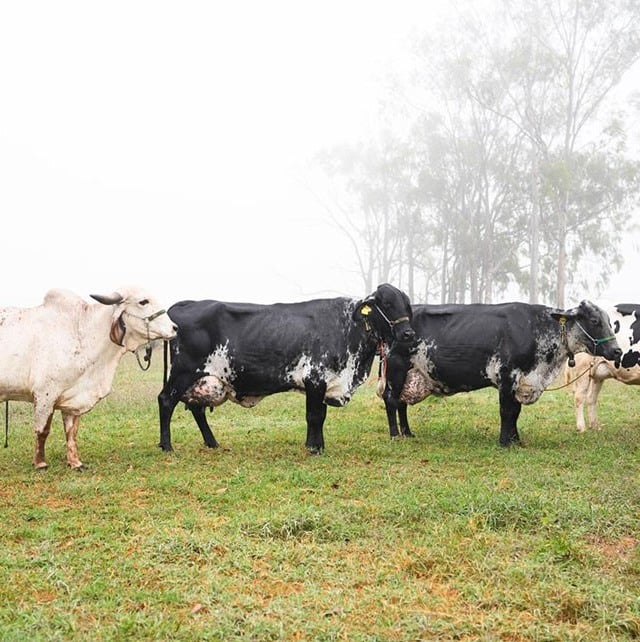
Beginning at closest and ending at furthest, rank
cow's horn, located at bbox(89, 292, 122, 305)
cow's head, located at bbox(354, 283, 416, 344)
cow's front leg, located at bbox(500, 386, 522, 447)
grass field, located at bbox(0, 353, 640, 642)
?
grass field, located at bbox(0, 353, 640, 642), cow's horn, located at bbox(89, 292, 122, 305), cow's head, located at bbox(354, 283, 416, 344), cow's front leg, located at bbox(500, 386, 522, 447)

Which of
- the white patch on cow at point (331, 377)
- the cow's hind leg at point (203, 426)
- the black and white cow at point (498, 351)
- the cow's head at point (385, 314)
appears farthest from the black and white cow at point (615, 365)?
the cow's hind leg at point (203, 426)

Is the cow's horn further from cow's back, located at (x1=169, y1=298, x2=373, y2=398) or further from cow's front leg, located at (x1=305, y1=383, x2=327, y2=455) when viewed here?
cow's front leg, located at (x1=305, y1=383, x2=327, y2=455)

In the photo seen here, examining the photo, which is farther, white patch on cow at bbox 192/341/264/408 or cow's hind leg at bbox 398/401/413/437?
cow's hind leg at bbox 398/401/413/437

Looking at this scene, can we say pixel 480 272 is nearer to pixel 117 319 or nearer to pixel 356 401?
pixel 356 401

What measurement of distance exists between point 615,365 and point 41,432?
6.94 metres

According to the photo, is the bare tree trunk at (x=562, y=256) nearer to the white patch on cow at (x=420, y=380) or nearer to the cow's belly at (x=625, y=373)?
the cow's belly at (x=625, y=373)

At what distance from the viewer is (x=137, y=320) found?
731cm

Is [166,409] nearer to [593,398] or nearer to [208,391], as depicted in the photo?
[208,391]

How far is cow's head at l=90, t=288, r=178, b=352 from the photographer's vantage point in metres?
7.30

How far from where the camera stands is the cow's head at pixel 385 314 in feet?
26.8

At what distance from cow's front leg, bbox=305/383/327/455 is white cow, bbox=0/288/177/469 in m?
1.77

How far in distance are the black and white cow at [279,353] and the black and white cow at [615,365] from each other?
2834mm

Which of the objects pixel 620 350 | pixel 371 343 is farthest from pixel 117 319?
pixel 620 350

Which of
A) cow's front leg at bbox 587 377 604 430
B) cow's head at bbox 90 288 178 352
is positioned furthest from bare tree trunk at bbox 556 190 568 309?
cow's head at bbox 90 288 178 352
